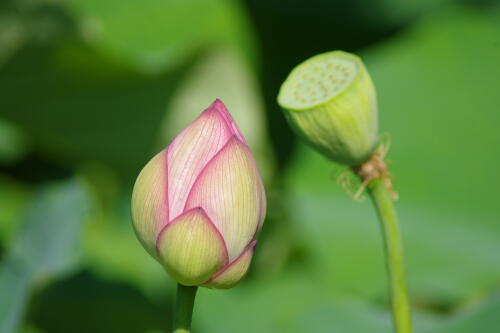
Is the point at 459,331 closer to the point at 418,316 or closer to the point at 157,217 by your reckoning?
the point at 418,316

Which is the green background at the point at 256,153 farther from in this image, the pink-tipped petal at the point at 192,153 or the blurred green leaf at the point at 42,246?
the pink-tipped petal at the point at 192,153

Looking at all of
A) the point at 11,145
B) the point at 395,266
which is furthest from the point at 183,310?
the point at 11,145

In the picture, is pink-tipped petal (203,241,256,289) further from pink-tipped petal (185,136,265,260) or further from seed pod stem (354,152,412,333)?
seed pod stem (354,152,412,333)

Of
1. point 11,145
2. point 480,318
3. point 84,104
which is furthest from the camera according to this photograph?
point 11,145

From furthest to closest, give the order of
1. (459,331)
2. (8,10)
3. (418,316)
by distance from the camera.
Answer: (8,10), (418,316), (459,331)

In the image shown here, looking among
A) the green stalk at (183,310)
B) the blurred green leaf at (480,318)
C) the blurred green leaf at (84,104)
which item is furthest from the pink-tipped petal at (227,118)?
the blurred green leaf at (84,104)

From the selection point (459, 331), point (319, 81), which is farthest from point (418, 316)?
point (319, 81)

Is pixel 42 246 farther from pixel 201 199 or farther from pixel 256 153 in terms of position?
pixel 256 153
